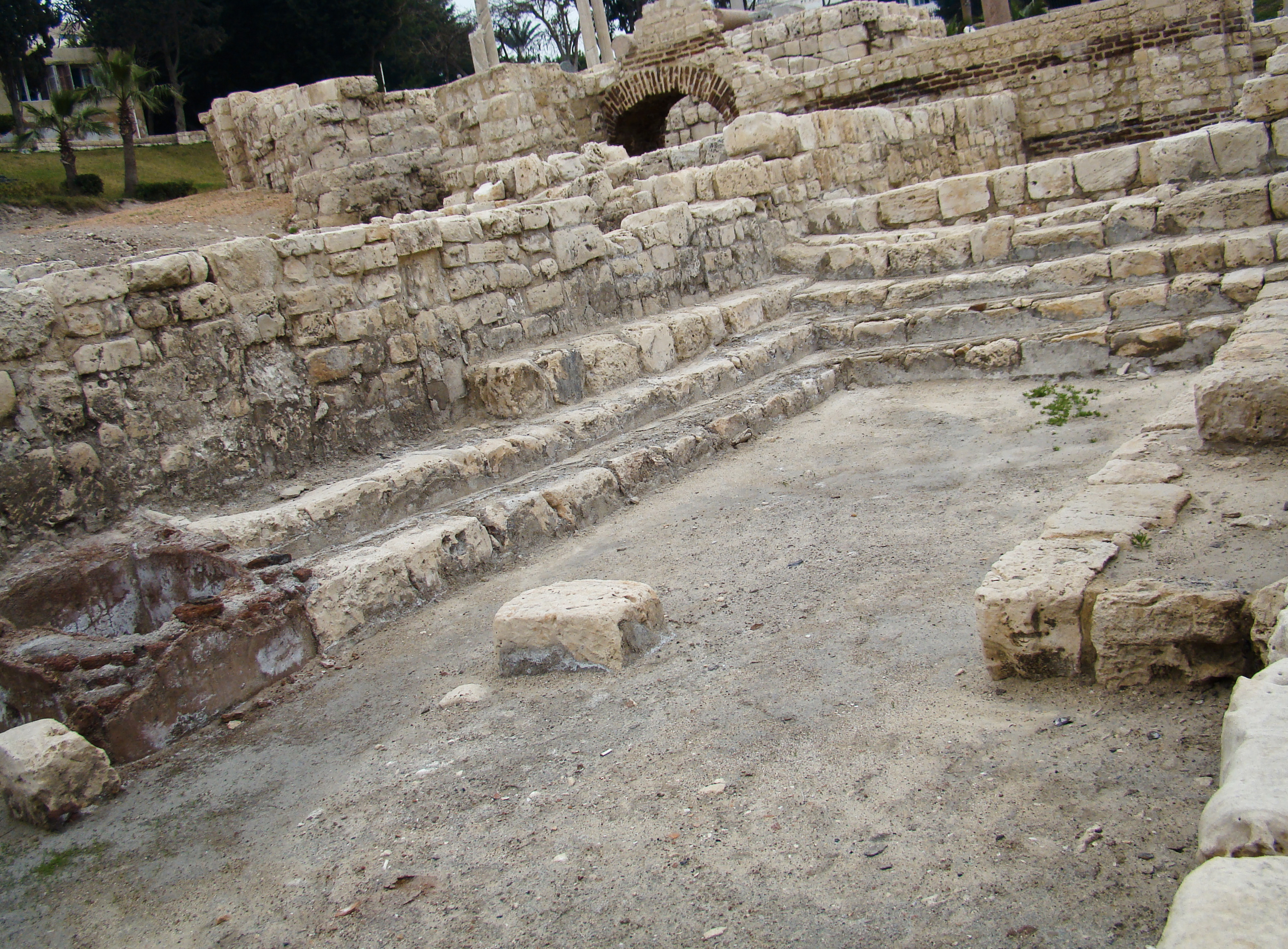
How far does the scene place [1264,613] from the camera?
2.71m

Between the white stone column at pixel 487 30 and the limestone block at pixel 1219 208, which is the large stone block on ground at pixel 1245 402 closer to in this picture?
the limestone block at pixel 1219 208

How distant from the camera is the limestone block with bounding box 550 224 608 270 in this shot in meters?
6.96

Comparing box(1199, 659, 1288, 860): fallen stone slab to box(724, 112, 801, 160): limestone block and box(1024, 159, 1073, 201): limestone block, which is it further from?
box(724, 112, 801, 160): limestone block

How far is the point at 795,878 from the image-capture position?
242 cm

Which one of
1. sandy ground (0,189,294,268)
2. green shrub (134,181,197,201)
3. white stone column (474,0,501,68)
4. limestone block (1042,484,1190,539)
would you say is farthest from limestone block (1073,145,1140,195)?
green shrub (134,181,197,201)

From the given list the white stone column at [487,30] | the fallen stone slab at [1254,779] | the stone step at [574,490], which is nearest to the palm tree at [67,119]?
the white stone column at [487,30]

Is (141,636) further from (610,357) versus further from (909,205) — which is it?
(909,205)

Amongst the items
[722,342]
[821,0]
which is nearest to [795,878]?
[722,342]

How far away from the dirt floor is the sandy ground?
29.2ft

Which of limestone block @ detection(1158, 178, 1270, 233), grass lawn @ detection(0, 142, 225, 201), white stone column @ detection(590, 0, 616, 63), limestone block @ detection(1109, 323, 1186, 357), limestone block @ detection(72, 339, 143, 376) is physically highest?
white stone column @ detection(590, 0, 616, 63)

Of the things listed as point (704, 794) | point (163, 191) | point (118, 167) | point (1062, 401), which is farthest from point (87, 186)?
point (704, 794)

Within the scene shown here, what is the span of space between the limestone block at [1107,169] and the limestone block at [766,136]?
2549 millimetres

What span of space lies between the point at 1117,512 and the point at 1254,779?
6.39 feet

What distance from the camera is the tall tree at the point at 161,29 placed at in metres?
27.3
